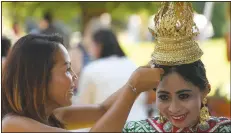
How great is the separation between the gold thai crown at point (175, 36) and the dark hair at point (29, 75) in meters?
0.37

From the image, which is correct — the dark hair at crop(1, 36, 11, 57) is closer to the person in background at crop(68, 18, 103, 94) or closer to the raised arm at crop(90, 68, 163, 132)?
the raised arm at crop(90, 68, 163, 132)

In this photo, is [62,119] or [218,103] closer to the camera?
[62,119]

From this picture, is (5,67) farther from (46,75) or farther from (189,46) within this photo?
(189,46)

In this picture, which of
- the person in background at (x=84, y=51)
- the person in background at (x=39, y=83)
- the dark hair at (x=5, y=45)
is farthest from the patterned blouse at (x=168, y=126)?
the person in background at (x=84, y=51)

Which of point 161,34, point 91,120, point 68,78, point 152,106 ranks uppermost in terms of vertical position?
point 161,34

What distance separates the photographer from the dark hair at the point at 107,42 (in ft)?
11.4

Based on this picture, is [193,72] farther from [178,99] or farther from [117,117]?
[117,117]

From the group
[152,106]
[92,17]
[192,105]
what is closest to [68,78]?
[192,105]

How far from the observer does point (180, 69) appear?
1853 millimetres

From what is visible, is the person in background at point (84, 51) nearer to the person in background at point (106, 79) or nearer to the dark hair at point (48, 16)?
the dark hair at point (48, 16)

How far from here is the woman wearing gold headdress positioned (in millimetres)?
1809

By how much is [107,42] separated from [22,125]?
2.08 m

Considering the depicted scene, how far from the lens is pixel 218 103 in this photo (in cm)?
302

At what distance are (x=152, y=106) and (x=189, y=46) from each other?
216 cm
